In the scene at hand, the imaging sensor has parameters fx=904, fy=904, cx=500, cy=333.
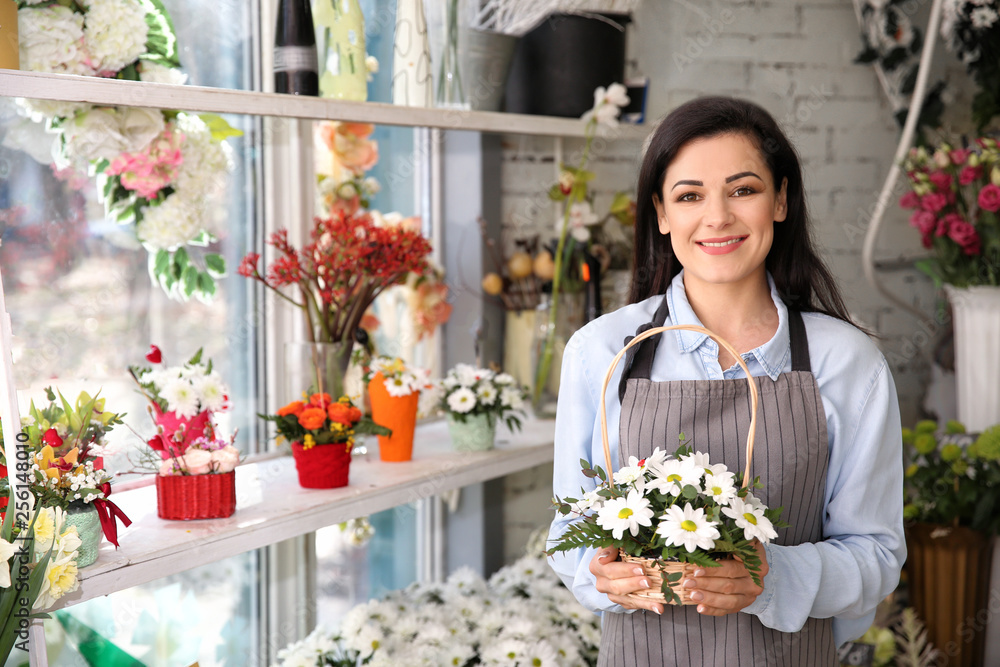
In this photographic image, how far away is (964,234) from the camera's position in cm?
237

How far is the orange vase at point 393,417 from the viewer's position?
6.58 feet

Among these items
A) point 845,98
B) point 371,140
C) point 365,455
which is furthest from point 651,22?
point 365,455

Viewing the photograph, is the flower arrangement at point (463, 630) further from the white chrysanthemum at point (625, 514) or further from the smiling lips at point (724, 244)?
the smiling lips at point (724, 244)

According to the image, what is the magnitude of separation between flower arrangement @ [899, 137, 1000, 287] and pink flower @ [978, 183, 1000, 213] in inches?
0.6

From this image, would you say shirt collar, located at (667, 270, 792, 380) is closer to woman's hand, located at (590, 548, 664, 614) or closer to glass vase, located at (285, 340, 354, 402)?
woman's hand, located at (590, 548, 664, 614)

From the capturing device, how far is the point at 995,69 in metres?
2.66

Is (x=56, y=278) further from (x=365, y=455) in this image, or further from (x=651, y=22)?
(x=651, y=22)

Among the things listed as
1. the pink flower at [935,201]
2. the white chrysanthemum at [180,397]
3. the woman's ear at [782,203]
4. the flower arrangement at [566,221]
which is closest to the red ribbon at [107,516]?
the white chrysanthemum at [180,397]

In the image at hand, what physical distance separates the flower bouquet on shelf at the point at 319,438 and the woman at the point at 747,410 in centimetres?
56

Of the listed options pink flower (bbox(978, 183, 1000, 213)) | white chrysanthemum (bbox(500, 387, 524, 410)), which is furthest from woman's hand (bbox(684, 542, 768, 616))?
pink flower (bbox(978, 183, 1000, 213))

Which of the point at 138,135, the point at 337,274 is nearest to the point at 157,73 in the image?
the point at 138,135

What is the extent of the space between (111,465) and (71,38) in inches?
31.9

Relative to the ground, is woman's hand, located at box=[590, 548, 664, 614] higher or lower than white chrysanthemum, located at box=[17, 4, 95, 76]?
lower

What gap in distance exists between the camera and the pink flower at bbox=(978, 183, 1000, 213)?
7.47 feet
